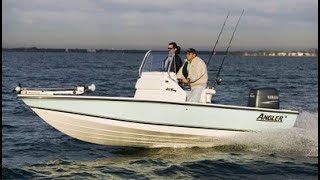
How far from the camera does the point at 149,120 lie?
33.3ft

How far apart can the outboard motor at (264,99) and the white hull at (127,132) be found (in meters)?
0.85

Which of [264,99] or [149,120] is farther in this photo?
[264,99]

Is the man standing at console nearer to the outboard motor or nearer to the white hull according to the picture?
the white hull

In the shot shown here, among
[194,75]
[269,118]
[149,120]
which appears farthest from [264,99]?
[149,120]

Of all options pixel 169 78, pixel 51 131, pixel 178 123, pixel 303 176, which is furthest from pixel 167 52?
pixel 51 131

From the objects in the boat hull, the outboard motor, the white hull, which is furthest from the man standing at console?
the outboard motor

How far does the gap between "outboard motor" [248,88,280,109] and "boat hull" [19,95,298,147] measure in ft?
0.64

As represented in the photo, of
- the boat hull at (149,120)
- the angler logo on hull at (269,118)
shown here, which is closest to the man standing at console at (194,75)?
the boat hull at (149,120)

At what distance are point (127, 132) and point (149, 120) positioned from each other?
1.76ft

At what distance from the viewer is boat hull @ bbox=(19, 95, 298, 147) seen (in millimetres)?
9789

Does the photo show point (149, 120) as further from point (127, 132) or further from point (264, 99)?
point (264, 99)

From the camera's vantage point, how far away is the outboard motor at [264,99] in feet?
36.2

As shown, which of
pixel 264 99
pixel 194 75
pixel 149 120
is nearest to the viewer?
pixel 149 120

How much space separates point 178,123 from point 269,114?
2.12m
